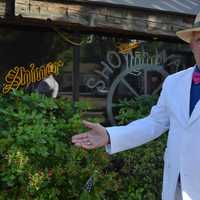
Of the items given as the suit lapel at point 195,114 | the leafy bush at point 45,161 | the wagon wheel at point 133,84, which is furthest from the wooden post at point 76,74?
the suit lapel at point 195,114

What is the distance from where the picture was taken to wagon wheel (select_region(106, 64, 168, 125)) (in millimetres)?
6891

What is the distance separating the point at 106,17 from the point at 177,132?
3.27 metres

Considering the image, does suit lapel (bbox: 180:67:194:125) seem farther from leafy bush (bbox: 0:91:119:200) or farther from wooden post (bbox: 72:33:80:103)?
wooden post (bbox: 72:33:80:103)

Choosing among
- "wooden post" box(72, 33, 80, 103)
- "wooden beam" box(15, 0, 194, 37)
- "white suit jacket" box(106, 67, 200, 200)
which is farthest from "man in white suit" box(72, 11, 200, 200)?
"wooden post" box(72, 33, 80, 103)

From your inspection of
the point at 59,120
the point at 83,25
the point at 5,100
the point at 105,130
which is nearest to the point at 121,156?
the point at 59,120

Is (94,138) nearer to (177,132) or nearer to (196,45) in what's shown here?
(177,132)

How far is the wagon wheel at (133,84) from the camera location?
22.6 ft

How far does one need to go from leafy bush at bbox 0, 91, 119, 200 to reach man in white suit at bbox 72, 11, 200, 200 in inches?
53.1

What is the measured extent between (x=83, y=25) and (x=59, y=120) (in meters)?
1.50

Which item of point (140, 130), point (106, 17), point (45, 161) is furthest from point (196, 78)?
point (106, 17)

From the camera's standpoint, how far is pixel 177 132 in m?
2.93

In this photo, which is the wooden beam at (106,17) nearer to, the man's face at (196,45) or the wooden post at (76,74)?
the wooden post at (76,74)

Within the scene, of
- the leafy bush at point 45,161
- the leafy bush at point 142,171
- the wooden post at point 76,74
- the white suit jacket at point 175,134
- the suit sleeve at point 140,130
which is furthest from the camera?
the wooden post at point 76,74

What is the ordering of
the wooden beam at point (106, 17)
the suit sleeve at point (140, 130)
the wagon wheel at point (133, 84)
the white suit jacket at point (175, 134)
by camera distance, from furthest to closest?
the wagon wheel at point (133, 84), the wooden beam at point (106, 17), the suit sleeve at point (140, 130), the white suit jacket at point (175, 134)
